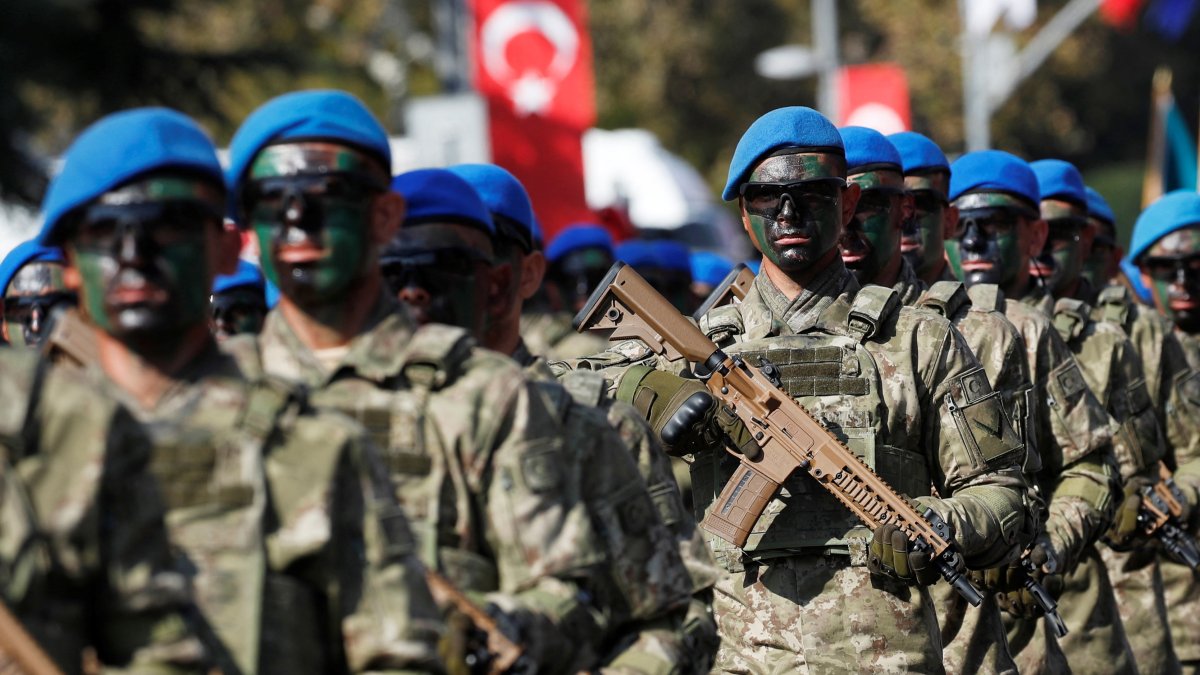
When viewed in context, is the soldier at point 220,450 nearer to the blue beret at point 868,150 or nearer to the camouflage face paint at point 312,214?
the camouflage face paint at point 312,214

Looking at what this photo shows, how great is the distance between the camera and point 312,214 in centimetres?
505

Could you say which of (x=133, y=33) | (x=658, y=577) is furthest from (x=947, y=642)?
(x=133, y=33)

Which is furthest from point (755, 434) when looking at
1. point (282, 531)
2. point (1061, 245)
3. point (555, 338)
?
point (555, 338)

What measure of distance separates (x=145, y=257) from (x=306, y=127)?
27.7 inches

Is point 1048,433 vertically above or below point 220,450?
below

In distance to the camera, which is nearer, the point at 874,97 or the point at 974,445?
the point at 974,445

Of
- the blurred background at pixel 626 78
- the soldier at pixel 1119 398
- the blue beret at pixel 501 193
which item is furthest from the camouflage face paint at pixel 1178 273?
the blurred background at pixel 626 78

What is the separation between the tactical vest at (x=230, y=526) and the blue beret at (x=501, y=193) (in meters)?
2.30

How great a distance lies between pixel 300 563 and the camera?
14.8 feet

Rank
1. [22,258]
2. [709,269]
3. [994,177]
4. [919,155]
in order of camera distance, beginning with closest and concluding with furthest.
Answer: [22,258] < [919,155] < [994,177] < [709,269]

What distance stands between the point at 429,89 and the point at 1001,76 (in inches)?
612

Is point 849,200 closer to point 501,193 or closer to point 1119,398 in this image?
point 501,193

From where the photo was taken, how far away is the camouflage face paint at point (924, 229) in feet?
30.6

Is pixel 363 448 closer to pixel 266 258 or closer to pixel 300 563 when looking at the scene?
pixel 300 563
